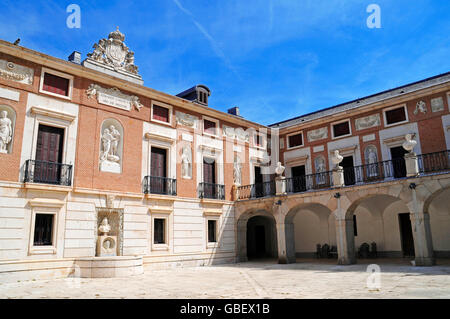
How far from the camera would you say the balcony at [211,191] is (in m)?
17.2

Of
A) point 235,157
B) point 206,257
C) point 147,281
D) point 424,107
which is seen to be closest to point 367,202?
point 424,107

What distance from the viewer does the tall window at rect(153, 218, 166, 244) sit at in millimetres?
15234

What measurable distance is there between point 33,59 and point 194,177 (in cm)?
820

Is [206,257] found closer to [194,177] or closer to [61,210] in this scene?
[194,177]

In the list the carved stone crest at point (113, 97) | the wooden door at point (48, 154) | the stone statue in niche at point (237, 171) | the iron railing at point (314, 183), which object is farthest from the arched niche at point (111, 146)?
the iron railing at point (314, 183)

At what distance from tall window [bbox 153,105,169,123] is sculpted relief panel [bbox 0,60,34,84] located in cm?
518

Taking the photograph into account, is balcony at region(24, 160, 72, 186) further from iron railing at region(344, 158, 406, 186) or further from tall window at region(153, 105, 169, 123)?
iron railing at region(344, 158, 406, 186)

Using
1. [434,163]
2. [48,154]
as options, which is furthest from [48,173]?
[434,163]

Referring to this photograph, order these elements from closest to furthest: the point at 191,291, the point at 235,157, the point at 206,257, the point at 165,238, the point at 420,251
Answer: the point at 191,291 → the point at 420,251 → the point at 165,238 → the point at 206,257 → the point at 235,157

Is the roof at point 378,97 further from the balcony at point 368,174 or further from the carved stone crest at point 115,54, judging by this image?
the carved stone crest at point 115,54

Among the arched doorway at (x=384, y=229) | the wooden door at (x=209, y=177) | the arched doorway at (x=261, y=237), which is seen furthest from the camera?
the arched doorway at (x=261, y=237)

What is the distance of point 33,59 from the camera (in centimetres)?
1277

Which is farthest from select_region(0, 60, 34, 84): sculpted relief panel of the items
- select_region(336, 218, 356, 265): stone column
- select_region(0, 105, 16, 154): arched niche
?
select_region(336, 218, 356, 265): stone column

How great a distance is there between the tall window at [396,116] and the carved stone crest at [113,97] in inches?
460
